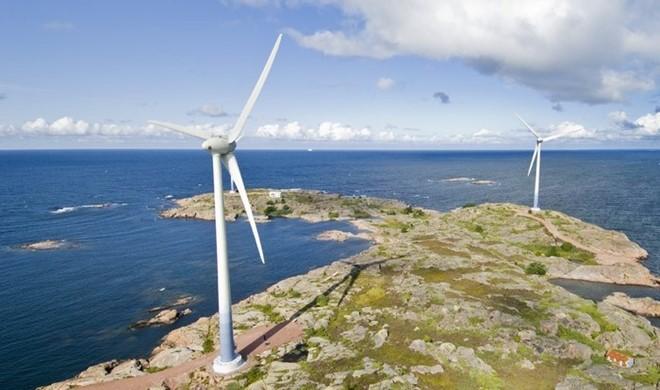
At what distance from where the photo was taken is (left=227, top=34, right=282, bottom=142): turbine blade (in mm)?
46062

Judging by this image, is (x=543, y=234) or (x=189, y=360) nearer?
(x=189, y=360)

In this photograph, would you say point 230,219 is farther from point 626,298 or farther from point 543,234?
point 626,298

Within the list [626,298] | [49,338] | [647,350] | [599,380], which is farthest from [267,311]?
[626,298]

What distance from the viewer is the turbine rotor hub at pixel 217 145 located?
43.9m

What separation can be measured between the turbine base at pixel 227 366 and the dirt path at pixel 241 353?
0.92m

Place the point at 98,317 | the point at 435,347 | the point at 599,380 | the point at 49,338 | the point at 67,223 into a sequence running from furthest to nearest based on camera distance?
the point at 67,223, the point at 98,317, the point at 49,338, the point at 435,347, the point at 599,380

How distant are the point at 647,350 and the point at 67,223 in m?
166

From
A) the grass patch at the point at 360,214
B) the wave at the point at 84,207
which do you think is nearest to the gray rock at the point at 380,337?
the grass patch at the point at 360,214

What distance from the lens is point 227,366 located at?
160 ft

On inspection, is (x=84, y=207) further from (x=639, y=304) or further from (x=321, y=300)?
(x=639, y=304)

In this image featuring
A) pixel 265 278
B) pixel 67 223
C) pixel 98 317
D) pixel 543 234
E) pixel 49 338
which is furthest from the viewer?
pixel 67 223

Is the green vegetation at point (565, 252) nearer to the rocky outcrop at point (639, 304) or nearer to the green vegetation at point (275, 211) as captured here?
the rocky outcrop at point (639, 304)

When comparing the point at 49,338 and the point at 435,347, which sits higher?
the point at 435,347

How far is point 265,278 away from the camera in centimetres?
9519
